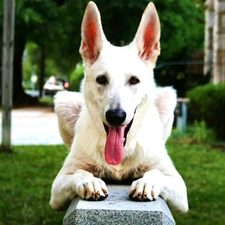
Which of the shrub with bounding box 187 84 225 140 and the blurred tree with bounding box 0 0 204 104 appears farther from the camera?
the blurred tree with bounding box 0 0 204 104

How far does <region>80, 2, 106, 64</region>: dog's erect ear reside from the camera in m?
3.93

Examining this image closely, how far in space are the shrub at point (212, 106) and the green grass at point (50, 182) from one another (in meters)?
1.48

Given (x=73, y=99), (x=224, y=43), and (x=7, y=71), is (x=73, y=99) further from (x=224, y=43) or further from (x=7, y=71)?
(x=224, y=43)

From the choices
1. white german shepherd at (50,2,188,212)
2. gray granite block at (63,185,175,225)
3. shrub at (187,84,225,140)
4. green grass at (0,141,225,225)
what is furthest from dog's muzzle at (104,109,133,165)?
shrub at (187,84,225,140)

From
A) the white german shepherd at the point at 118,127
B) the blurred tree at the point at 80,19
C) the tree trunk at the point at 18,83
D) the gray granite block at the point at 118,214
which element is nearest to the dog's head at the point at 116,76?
the white german shepherd at the point at 118,127

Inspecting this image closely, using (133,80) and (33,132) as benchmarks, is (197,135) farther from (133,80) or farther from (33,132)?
(133,80)

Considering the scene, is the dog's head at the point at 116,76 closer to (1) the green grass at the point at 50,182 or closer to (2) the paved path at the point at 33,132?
(1) the green grass at the point at 50,182

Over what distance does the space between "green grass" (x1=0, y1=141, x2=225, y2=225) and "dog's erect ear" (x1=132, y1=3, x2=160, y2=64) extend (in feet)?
9.56

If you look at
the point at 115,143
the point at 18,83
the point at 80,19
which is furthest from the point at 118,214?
the point at 18,83

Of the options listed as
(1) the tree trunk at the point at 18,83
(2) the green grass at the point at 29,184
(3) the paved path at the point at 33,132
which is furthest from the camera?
(1) the tree trunk at the point at 18,83

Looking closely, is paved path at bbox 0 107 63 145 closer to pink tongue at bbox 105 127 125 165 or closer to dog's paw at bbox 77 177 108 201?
pink tongue at bbox 105 127 125 165

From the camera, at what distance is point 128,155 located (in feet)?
13.0

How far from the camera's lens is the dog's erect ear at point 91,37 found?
393cm

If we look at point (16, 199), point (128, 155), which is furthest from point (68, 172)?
point (16, 199)
